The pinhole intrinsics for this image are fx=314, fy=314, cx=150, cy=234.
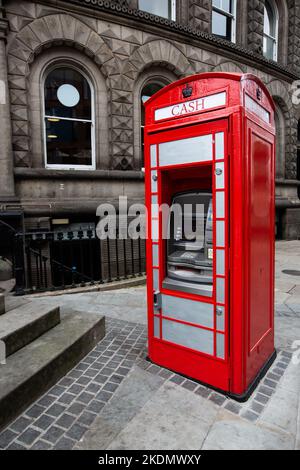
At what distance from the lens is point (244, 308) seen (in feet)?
9.56

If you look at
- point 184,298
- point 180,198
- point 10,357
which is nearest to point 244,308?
point 184,298

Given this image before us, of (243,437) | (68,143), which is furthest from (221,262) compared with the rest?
(68,143)

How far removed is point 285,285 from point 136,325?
4.07 meters

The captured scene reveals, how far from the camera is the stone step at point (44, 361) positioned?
2.68 m

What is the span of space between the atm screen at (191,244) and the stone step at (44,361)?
4.18 ft

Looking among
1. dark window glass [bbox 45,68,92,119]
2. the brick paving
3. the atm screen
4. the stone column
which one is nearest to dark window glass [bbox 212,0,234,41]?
dark window glass [bbox 45,68,92,119]

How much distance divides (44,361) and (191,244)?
1.90 metres

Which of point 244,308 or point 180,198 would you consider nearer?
point 244,308

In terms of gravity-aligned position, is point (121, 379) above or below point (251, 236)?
below

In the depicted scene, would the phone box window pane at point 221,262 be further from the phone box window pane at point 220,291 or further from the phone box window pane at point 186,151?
the phone box window pane at point 186,151

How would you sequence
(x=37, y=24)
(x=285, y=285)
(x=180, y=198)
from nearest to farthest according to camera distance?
(x=180, y=198), (x=285, y=285), (x=37, y=24)

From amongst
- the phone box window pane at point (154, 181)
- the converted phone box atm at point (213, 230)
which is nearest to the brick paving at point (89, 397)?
the converted phone box atm at point (213, 230)
